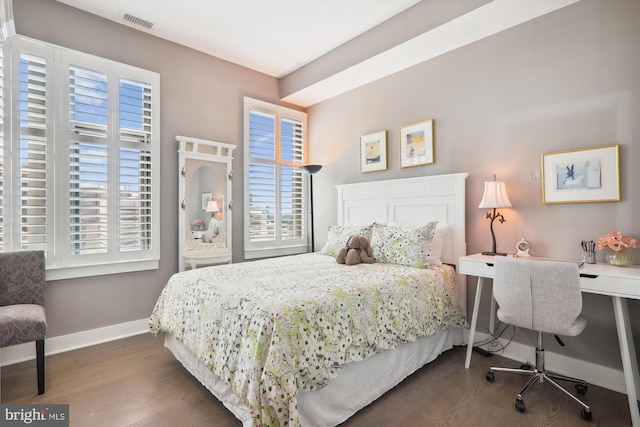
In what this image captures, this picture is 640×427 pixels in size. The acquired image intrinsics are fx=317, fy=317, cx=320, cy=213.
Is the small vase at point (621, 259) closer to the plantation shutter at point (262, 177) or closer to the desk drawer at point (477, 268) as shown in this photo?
the desk drawer at point (477, 268)

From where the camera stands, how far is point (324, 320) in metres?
1.80

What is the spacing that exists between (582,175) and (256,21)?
10.6 feet

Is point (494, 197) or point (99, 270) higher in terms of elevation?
point (494, 197)

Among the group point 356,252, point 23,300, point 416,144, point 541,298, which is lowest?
point 23,300

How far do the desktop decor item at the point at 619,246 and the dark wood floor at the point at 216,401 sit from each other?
0.92 meters

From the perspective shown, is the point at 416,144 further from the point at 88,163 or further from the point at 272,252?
the point at 88,163

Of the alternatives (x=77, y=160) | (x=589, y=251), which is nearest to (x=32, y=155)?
(x=77, y=160)

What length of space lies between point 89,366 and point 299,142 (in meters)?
3.63

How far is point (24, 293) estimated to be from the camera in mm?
2553

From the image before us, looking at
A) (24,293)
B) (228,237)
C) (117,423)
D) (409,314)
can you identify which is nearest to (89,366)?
(24,293)

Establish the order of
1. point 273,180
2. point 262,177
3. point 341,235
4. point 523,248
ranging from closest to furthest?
point 523,248, point 341,235, point 262,177, point 273,180

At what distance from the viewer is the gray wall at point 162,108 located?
9.52 ft

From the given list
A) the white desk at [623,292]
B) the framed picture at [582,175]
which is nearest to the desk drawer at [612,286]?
the white desk at [623,292]

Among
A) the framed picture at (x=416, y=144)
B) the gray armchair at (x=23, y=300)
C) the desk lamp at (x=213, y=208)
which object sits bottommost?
the gray armchair at (x=23, y=300)
